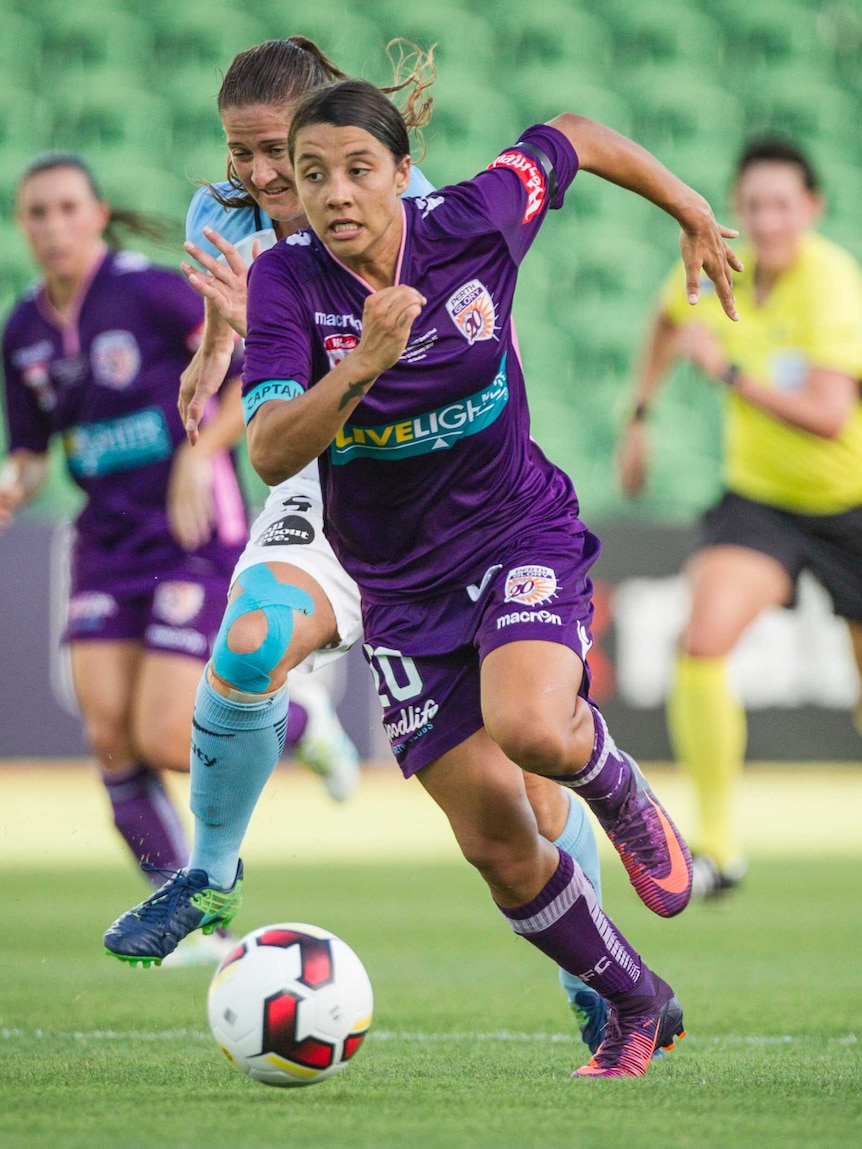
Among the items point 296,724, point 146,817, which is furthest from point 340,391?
point 296,724

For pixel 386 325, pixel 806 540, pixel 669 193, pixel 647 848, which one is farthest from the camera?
pixel 806 540

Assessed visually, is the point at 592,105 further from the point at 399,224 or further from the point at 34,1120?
the point at 34,1120

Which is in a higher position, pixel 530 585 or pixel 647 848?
pixel 530 585

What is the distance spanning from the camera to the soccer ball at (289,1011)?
322 cm

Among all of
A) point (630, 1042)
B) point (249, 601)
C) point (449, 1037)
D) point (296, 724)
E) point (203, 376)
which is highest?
point (203, 376)

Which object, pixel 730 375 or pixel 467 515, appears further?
pixel 730 375

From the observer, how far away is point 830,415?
23.0 feet

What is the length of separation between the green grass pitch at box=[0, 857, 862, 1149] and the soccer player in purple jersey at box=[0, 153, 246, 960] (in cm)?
66

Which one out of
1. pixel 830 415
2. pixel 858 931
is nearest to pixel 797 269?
pixel 830 415

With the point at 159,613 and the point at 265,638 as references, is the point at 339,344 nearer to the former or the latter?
the point at 265,638

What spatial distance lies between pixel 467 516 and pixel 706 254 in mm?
764

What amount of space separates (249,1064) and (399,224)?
1550 mm

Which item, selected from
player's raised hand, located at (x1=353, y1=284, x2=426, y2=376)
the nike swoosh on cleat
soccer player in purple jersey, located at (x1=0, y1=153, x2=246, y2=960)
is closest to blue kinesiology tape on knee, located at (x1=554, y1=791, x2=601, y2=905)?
the nike swoosh on cleat

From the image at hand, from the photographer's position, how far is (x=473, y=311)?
3.55 metres
